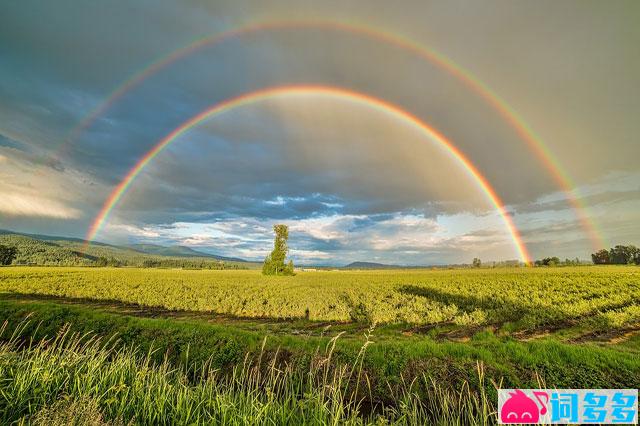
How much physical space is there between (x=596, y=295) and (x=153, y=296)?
156 ft

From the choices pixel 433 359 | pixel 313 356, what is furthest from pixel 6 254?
pixel 433 359

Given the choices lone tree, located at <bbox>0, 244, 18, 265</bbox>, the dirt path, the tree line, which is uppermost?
the tree line

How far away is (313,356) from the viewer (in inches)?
452

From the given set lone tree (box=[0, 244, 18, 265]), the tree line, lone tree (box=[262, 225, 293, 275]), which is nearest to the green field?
lone tree (box=[262, 225, 293, 275])

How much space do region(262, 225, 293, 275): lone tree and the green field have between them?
2271 inches

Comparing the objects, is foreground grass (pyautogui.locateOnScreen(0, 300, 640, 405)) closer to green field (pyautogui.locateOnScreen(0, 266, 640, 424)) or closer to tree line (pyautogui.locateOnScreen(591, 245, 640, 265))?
green field (pyautogui.locateOnScreen(0, 266, 640, 424))

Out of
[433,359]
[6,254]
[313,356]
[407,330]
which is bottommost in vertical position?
[6,254]

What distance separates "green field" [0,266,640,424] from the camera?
5926 mm

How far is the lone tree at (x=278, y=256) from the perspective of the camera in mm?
92312

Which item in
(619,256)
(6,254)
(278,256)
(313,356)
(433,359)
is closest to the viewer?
(433,359)

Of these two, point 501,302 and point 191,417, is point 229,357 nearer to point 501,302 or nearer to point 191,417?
point 191,417

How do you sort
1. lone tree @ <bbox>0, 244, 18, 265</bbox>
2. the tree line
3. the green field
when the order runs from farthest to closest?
the tree line
lone tree @ <bbox>0, 244, 18, 265</bbox>
the green field

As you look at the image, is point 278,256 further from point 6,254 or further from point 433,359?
point 6,254

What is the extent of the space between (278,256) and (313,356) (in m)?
83.0
